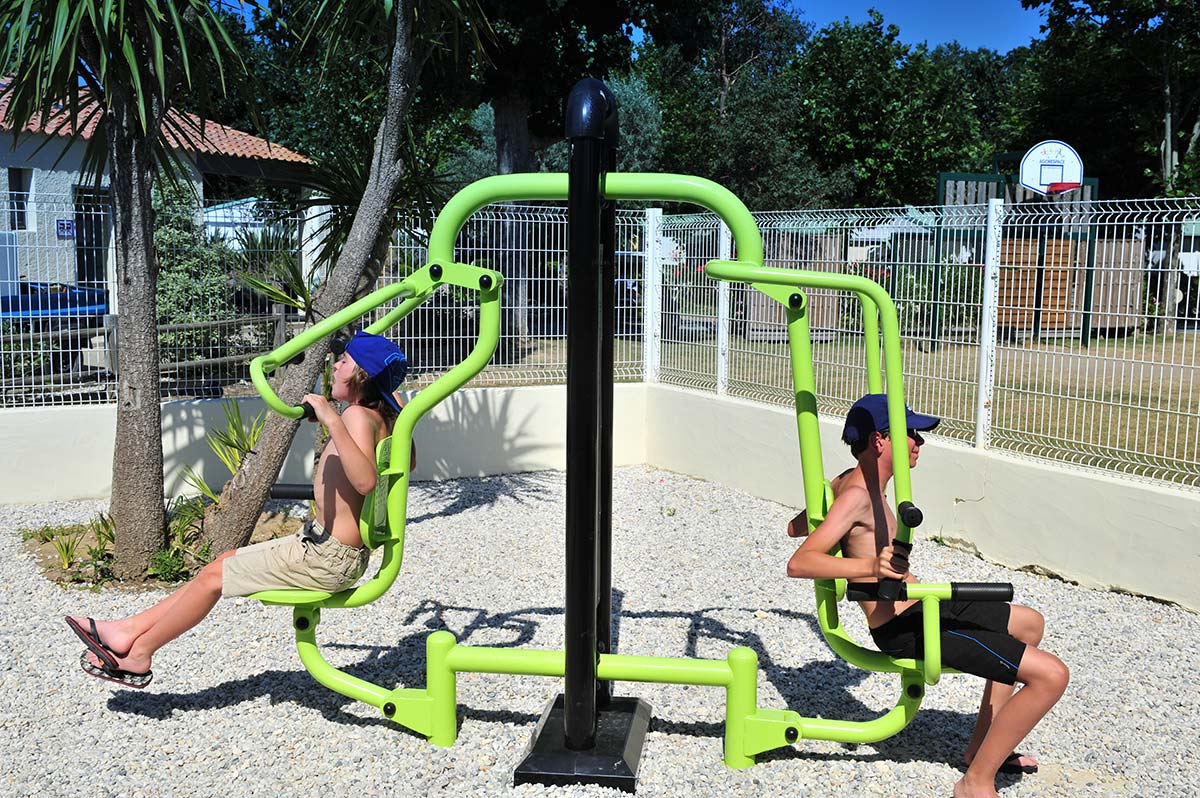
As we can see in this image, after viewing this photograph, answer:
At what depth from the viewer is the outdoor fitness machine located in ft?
11.5

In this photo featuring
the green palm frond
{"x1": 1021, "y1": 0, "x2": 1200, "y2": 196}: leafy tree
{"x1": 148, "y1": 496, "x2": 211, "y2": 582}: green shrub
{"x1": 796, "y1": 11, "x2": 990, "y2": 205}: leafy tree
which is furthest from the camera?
{"x1": 796, "y1": 11, "x2": 990, "y2": 205}: leafy tree

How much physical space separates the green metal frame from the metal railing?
289 centimetres

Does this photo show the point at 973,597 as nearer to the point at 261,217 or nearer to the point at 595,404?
the point at 595,404

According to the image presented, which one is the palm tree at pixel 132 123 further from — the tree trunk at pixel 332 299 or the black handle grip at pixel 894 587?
the black handle grip at pixel 894 587

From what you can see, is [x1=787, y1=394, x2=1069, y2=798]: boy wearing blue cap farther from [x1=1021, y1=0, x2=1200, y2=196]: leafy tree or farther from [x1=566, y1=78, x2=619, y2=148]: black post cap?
[x1=1021, y1=0, x2=1200, y2=196]: leafy tree

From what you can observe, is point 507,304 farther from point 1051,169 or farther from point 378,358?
point 1051,169

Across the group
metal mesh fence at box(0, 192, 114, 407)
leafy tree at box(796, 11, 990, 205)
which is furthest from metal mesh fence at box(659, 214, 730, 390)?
leafy tree at box(796, 11, 990, 205)

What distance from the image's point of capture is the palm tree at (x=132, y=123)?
5.46 metres

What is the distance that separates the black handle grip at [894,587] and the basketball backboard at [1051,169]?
1399 cm

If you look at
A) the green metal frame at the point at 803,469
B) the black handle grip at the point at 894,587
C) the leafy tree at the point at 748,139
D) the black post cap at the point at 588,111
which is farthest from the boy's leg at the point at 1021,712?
the leafy tree at the point at 748,139

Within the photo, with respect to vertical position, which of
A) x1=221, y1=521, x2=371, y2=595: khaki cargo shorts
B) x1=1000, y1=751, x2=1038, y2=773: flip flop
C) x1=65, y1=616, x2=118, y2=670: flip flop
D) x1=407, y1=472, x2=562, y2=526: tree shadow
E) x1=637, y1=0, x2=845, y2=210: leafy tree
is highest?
x1=637, y1=0, x2=845, y2=210: leafy tree

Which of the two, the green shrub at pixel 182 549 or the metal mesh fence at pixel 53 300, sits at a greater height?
the metal mesh fence at pixel 53 300

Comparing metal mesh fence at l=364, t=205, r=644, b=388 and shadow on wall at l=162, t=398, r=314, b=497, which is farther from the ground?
metal mesh fence at l=364, t=205, r=644, b=388

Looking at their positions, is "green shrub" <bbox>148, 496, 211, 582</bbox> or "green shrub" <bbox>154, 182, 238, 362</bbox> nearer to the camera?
"green shrub" <bbox>148, 496, 211, 582</bbox>
